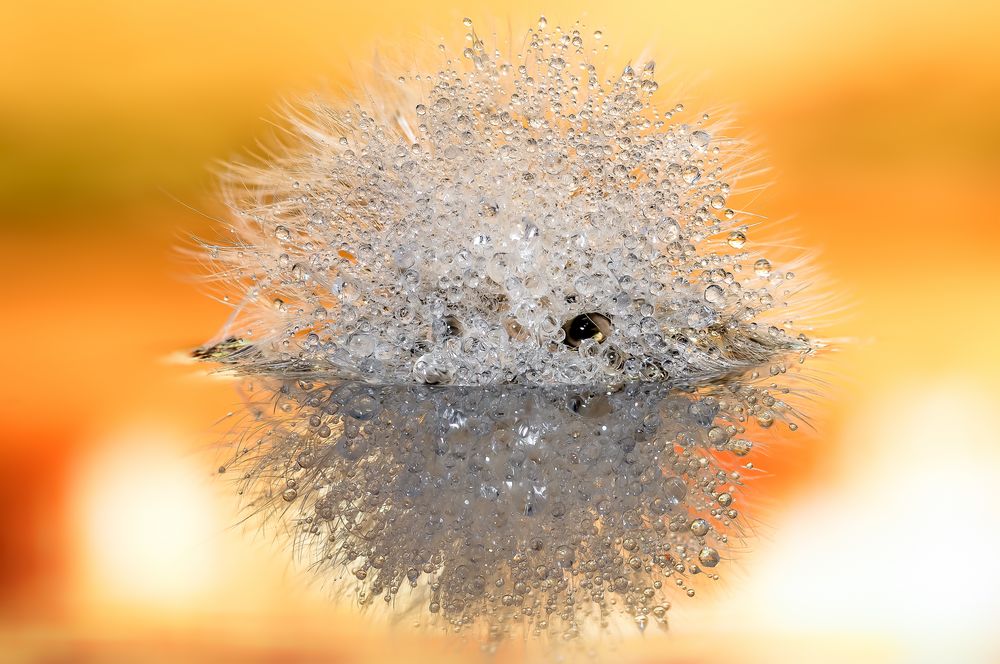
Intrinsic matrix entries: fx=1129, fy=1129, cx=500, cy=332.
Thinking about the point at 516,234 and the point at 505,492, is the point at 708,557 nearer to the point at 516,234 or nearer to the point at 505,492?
the point at 505,492

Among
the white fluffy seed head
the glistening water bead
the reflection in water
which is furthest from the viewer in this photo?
the white fluffy seed head

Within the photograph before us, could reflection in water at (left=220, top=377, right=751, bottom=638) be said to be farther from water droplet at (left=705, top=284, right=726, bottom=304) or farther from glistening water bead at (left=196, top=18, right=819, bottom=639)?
water droplet at (left=705, top=284, right=726, bottom=304)

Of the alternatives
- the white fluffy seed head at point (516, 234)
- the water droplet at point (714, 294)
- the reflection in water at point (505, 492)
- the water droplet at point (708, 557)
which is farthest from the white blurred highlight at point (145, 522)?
the water droplet at point (714, 294)

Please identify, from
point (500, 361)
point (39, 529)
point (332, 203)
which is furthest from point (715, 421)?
point (39, 529)

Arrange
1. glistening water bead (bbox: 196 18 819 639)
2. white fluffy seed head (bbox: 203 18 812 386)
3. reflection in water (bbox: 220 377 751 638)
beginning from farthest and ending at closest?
white fluffy seed head (bbox: 203 18 812 386) → glistening water bead (bbox: 196 18 819 639) → reflection in water (bbox: 220 377 751 638)

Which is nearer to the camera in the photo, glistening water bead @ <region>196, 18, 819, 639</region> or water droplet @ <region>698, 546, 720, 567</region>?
water droplet @ <region>698, 546, 720, 567</region>

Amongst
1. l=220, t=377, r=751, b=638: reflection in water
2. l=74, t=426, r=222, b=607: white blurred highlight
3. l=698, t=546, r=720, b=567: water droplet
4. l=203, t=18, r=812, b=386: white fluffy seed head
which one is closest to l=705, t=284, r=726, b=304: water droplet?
l=203, t=18, r=812, b=386: white fluffy seed head

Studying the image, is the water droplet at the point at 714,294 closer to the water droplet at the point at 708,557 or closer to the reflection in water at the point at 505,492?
the reflection in water at the point at 505,492

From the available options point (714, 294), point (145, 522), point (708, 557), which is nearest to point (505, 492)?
point (708, 557)
